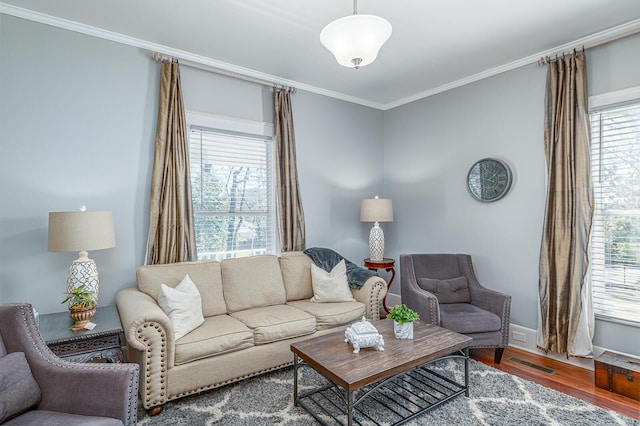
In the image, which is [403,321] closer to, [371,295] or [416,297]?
[416,297]

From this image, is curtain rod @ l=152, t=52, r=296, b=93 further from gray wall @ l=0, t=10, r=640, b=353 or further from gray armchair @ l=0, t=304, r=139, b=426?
gray armchair @ l=0, t=304, r=139, b=426

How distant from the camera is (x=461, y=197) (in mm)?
4094

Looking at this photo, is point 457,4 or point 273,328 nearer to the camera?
point 457,4

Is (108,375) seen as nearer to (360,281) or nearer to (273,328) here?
(273,328)

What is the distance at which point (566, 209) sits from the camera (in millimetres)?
3113

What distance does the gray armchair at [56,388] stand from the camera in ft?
5.03

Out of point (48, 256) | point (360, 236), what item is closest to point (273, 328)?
point (48, 256)

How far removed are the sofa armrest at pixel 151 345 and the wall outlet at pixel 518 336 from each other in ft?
10.5

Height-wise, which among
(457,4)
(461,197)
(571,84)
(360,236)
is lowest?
(360,236)

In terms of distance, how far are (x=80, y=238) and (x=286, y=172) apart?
2.11 metres

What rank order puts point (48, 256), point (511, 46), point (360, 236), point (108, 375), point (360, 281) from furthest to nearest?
point (360, 236)
point (360, 281)
point (511, 46)
point (48, 256)
point (108, 375)

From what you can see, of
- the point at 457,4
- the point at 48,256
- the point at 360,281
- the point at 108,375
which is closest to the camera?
the point at 108,375

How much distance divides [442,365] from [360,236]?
2095 millimetres

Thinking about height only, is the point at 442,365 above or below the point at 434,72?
below
